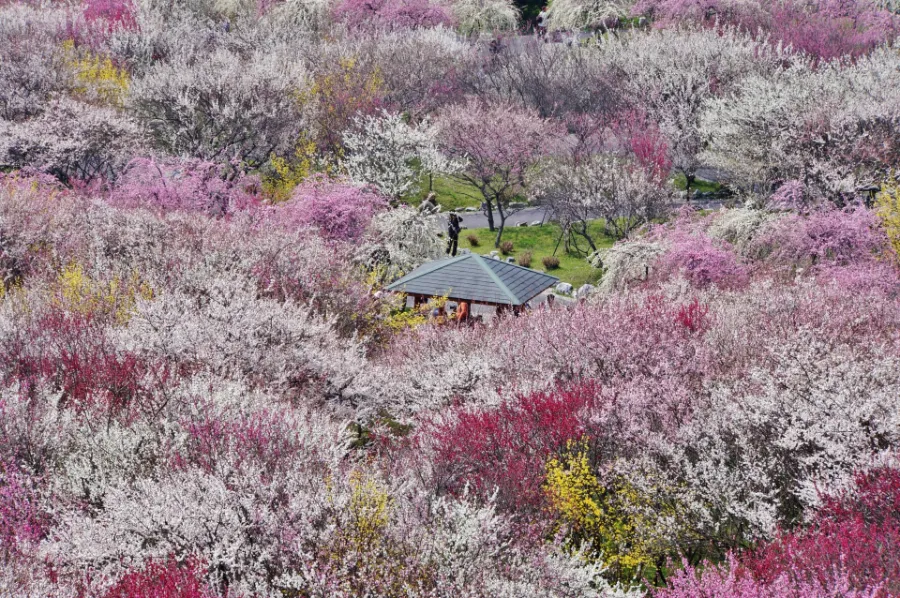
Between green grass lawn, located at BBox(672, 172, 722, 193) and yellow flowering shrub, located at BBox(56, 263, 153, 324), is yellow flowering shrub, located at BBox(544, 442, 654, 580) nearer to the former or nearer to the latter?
yellow flowering shrub, located at BBox(56, 263, 153, 324)

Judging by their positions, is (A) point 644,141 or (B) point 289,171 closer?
(B) point 289,171

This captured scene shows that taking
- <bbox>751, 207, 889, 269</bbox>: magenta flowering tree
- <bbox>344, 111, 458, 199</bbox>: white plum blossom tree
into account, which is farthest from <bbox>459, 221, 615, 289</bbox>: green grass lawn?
<bbox>751, 207, 889, 269</bbox>: magenta flowering tree

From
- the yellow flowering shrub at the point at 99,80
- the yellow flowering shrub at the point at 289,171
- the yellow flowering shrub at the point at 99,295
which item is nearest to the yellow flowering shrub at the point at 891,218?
the yellow flowering shrub at the point at 99,295

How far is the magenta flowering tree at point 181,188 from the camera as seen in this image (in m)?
33.3

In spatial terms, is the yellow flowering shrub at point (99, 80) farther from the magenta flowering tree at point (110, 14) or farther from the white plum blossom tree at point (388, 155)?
the white plum blossom tree at point (388, 155)

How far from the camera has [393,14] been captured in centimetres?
6956

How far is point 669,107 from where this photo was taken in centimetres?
4734

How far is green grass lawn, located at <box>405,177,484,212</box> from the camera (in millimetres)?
47444

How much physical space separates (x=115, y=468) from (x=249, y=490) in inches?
122

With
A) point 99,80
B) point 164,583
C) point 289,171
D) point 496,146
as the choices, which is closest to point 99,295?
point 164,583

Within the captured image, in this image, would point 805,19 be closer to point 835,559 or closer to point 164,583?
point 835,559

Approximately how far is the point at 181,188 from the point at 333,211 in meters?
7.14

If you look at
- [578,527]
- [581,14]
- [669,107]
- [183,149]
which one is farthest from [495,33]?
[578,527]

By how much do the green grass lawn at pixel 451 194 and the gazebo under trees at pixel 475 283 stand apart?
69.7 ft
